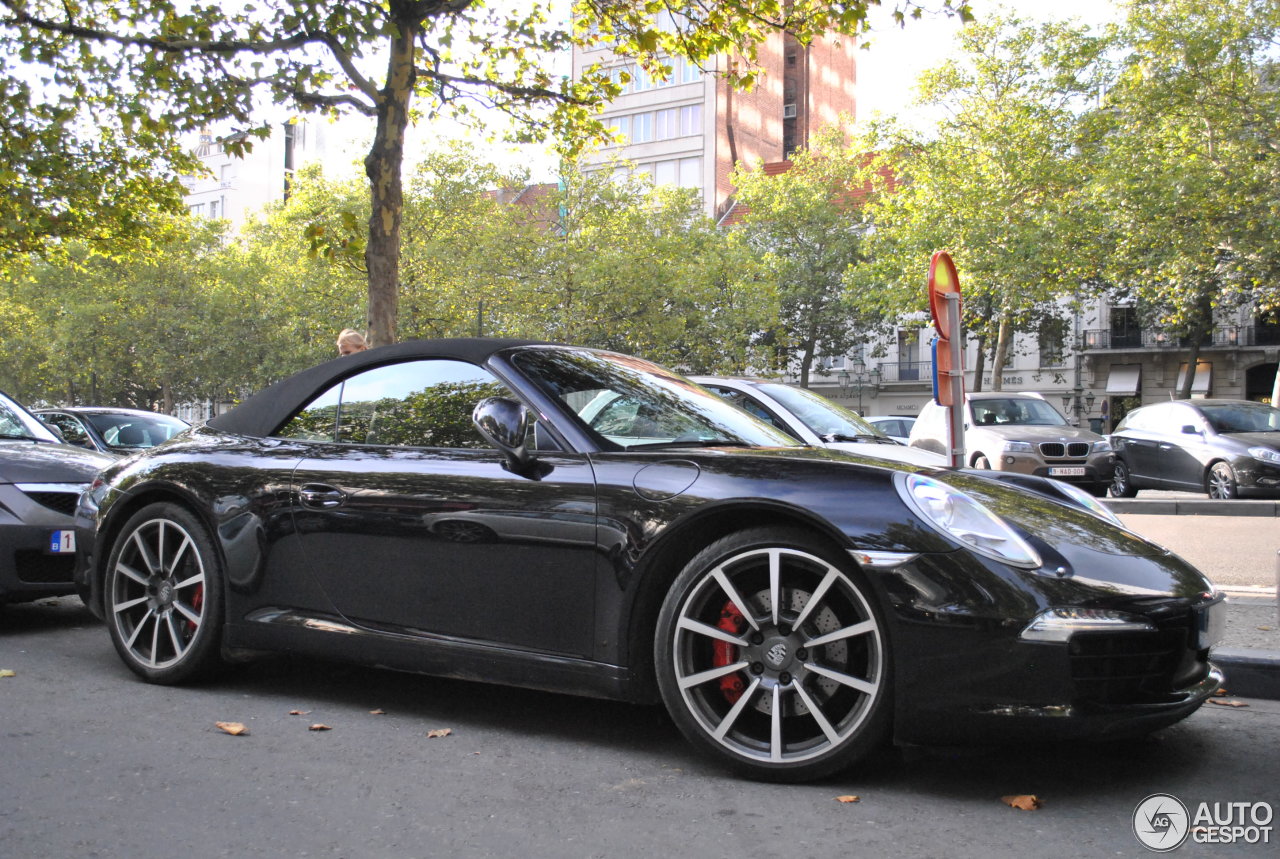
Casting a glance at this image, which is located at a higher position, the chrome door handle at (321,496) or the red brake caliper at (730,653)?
the chrome door handle at (321,496)

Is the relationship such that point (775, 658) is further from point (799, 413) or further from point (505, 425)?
point (799, 413)

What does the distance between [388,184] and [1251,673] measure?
27.5 feet

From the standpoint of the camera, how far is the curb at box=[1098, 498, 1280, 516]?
529 inches

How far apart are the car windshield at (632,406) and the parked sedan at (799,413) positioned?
157 inches

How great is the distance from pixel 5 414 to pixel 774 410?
17.0 ft

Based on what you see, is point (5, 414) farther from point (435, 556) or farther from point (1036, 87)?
point (1036, 87)

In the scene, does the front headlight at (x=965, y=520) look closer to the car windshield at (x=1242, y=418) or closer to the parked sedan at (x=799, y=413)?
the parked sedan at (x=799, y=413)

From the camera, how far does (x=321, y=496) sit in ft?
13.8

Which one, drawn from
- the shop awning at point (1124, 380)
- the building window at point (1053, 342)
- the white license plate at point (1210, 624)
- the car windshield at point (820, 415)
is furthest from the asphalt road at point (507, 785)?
the shop awning at point (1124, 380)

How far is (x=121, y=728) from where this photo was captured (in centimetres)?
395

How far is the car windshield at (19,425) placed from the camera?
6.96 m

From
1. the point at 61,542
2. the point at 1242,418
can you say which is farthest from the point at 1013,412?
the point at 61,542

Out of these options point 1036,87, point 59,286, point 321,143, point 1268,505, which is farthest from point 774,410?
point 321,143

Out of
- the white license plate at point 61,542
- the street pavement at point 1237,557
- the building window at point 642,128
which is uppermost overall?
the building window at point 642,128
